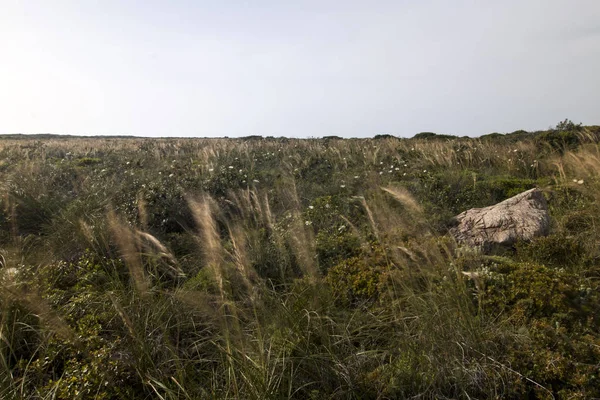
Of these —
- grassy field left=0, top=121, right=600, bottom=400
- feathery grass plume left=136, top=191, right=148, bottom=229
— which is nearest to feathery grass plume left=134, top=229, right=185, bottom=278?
grassy field left=0, top=121, right=600, bottom=400

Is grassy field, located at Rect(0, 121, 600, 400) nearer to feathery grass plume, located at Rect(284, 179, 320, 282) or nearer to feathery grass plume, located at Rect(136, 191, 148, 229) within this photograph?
feathery grass plume, located at Rect(284, 179, 320, 282)

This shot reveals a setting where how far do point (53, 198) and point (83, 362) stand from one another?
16.4 ft

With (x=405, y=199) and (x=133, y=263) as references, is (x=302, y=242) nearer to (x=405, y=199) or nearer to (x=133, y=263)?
(x=405, y=199)

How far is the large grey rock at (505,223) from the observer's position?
414 cm

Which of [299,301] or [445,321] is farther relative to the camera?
[299,301]

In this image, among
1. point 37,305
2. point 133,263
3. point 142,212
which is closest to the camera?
point 37,305

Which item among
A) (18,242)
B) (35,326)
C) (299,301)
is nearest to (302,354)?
(299,301)

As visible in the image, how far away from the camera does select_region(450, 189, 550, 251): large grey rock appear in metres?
4.14

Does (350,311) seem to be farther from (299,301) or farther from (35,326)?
(35,326)

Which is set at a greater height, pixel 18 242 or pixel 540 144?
pixel 540 144

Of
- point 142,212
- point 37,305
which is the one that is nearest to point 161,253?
point 37,305

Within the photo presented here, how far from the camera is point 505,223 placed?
4332mm

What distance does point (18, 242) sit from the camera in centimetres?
484

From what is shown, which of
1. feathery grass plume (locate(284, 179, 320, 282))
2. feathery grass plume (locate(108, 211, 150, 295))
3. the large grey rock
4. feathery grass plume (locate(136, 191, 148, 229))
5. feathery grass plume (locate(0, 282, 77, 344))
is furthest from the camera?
feathery grass plume (locate(136, 191, 148, 229))
